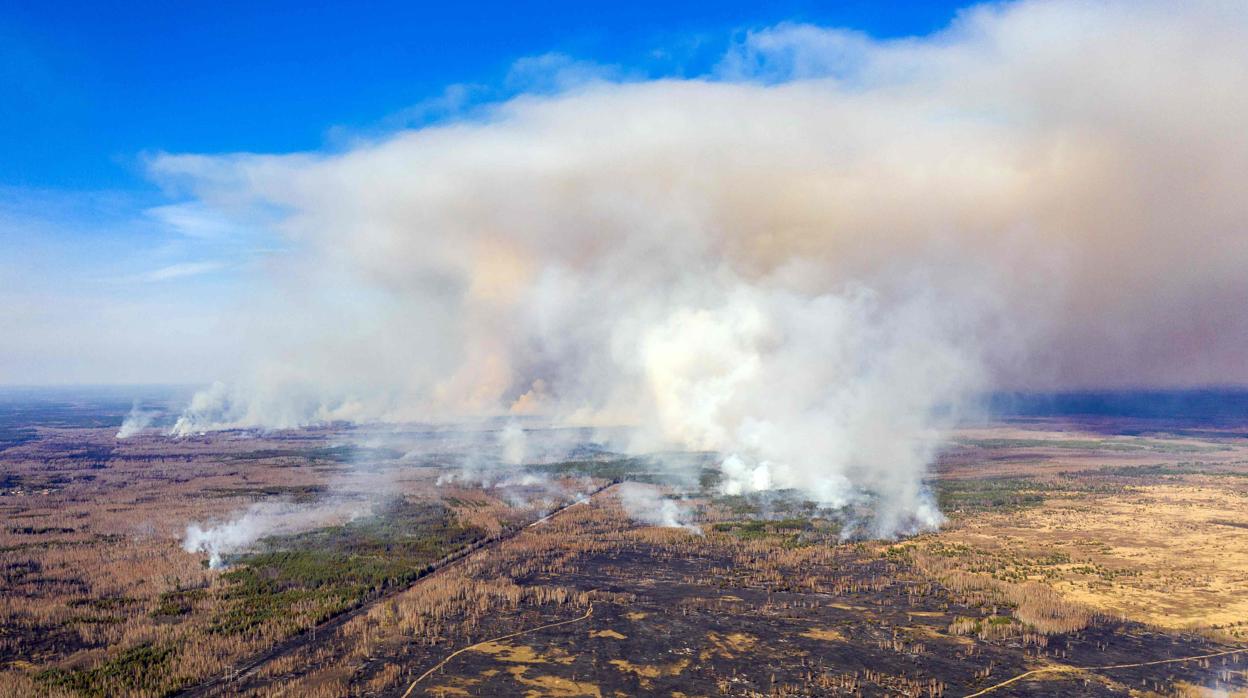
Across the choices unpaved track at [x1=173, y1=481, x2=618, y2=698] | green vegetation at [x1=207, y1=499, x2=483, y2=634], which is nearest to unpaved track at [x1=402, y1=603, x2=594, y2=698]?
unpaved track at [x1=173, y1=481, x2=618, y2=698]

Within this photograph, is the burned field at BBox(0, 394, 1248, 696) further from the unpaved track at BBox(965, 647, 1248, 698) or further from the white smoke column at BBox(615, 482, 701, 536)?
the white smoke column at BBox(615, 482, 701, 536)

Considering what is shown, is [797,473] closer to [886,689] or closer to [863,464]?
[863,464]

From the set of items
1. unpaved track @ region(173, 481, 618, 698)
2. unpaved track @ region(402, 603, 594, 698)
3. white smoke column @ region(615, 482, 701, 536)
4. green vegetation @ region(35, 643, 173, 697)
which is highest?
unpaved track @ region(402, 603, 594, 698)

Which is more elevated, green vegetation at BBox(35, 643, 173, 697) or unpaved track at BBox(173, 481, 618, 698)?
green vegetation at BBox(35, 643, 173, 697)

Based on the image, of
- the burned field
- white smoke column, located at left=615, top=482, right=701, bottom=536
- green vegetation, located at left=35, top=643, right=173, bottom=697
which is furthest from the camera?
white smoke column, located at left=615, top=482, right=701, bottom=536

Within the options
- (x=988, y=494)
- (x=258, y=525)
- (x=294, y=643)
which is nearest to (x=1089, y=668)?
Result: (x=294, y=643)

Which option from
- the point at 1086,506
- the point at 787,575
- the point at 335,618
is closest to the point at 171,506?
the point at 335,618
